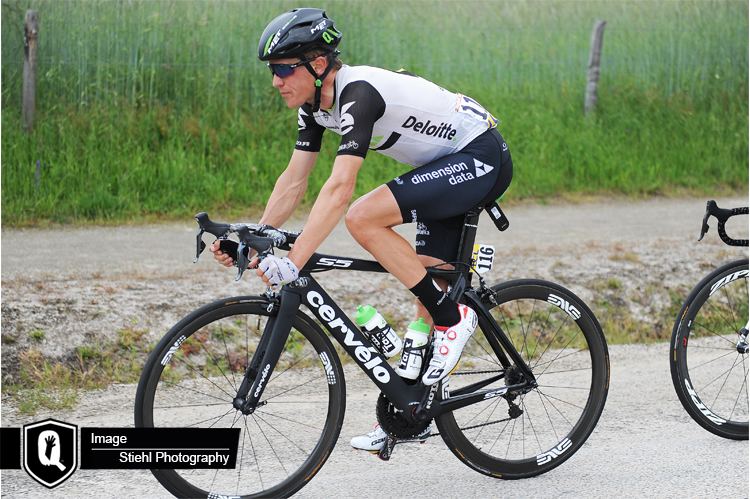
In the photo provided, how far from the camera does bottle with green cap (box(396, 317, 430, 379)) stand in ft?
15.9

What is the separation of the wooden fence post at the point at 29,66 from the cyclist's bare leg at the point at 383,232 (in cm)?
792

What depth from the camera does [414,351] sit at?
4.87m

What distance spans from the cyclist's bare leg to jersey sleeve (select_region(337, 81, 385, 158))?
23 centimetres

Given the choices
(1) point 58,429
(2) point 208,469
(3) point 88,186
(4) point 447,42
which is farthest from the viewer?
(4) point 447,42

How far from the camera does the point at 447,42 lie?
14.5 meters

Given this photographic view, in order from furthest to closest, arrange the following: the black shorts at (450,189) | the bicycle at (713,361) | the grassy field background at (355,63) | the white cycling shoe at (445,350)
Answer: the grassy field background at (355,63), the bicycle at (713,361), the white cycling shoe at (445,350), the black shorts at (450,189)

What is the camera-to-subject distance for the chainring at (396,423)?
483 cm

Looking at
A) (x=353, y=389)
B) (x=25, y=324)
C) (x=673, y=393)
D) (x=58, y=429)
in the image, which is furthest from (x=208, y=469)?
(x=673, y=393)

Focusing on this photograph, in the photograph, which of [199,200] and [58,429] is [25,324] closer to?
[58,429]

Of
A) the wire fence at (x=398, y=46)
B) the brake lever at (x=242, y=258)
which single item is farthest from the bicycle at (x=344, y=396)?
the wire fence at (x=398, y=46)

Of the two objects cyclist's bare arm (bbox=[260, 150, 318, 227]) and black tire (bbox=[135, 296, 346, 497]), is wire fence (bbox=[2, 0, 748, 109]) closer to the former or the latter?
black tire (bbox=[135, 296, 346, 497])

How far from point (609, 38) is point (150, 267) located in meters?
9.03

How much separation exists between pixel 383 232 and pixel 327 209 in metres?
0.33
